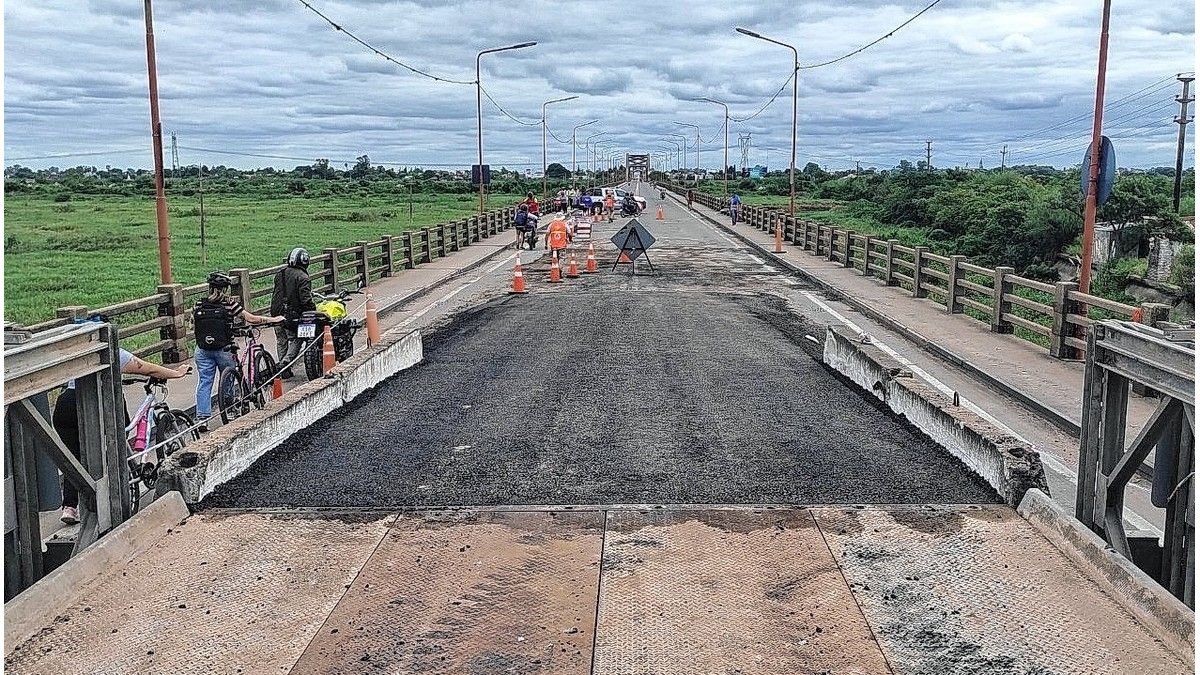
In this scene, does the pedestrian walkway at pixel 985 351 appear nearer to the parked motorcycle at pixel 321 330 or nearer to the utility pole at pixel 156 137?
the parked motorcycle at pixel 321 330

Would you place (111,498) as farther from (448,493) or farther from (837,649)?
(837,649)

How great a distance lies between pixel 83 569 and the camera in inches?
207

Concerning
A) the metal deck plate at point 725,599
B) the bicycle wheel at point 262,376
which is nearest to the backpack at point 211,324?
the bicycle wheel at point 262,376

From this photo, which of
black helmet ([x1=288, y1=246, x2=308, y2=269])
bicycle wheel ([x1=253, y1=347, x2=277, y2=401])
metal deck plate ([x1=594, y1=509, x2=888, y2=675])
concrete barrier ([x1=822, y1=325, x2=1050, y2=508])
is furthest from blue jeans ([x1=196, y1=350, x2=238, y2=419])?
concrete barrier ([x1=822, y1=325, x2=1050, y2=508])

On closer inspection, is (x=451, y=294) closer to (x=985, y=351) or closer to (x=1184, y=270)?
(x=985, y=351)

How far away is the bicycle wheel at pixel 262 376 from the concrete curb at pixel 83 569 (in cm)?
422

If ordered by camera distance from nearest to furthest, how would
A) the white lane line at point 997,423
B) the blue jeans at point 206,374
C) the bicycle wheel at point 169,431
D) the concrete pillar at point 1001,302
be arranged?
the white lane line at point 997,423 → the bicycle wheel at point 169,431 → the blue jeans at point 206,374 → the concrete pillar at point 1001,302

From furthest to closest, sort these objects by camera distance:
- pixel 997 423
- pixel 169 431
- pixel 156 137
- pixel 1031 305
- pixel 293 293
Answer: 1. pixel 1031 305
2. pixel 156 137
3. pixel 293 293
4. pixel 997 423
5. pixel 169 431

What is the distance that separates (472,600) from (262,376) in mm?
6844

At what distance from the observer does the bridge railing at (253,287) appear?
40.5 ft

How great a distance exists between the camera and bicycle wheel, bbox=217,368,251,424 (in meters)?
9.85

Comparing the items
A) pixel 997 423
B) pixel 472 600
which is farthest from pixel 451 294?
pixel 472 600

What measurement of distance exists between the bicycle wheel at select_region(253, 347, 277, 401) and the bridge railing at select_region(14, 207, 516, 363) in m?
1.46

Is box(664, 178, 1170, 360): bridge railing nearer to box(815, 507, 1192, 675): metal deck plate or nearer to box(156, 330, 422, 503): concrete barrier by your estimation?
box(815, 507, 1192, 675): metal deck plate
